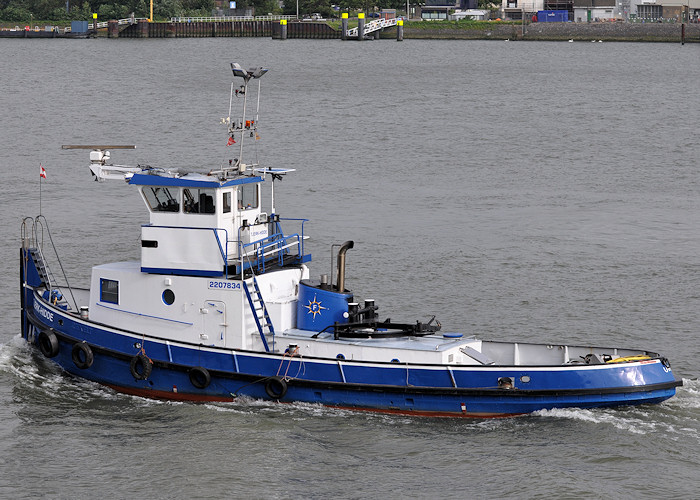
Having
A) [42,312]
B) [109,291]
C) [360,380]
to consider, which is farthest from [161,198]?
[360,380]

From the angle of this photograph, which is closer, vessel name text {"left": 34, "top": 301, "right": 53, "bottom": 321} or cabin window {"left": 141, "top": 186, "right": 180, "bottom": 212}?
cabin window {"left": 141, "top": 186, "right": 180, "bottom": 212}

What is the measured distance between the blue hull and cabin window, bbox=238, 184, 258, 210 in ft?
8.88

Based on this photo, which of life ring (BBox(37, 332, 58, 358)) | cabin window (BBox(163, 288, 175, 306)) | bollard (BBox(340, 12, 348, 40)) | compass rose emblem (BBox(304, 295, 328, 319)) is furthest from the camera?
bollard (BBox(340, 12, 348, 40))

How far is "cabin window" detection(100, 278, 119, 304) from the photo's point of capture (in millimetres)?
19969

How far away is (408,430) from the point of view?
18047mm

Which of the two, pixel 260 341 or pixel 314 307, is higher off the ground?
pixel 314 307

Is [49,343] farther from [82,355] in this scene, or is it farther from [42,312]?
[42,312]

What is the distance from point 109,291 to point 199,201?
8.35 feet

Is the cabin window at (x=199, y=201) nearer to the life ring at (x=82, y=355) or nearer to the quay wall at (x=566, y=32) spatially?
the life ring at (x=82, y=355)

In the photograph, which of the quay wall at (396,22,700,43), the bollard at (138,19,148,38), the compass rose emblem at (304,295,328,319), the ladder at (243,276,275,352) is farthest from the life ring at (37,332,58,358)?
the bollard at (138,19,148,38)

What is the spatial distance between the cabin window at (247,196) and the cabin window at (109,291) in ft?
8.99

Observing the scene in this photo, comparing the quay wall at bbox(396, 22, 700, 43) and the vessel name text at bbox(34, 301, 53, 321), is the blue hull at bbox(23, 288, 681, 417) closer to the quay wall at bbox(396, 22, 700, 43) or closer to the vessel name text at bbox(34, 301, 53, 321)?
the vessel name text at bbox(34, 301, 53, 321)

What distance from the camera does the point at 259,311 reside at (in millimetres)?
19109

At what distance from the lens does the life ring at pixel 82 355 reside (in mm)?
19859
